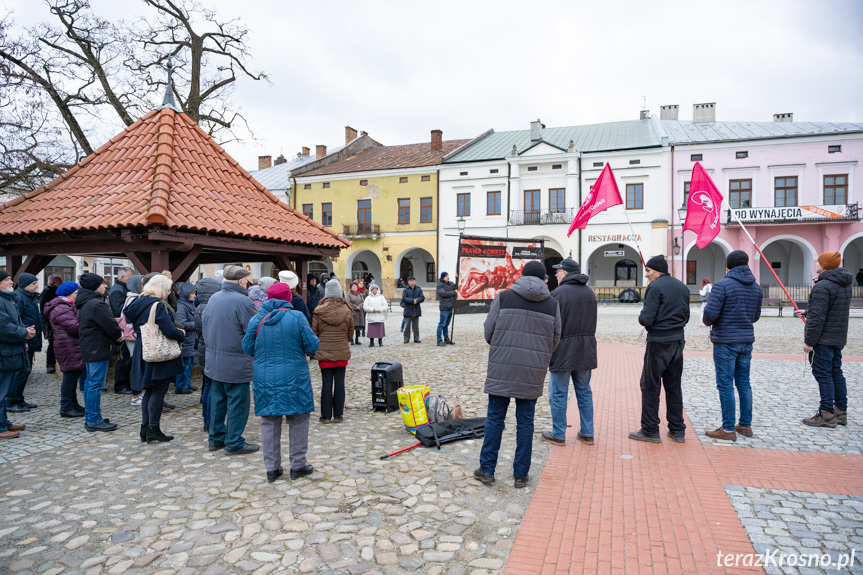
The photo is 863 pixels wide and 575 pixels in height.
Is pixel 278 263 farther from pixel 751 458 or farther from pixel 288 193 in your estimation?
pixel 288 193

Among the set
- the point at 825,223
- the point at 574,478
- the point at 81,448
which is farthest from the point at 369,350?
the point at 825,223

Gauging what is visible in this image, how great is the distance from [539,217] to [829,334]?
2864cm

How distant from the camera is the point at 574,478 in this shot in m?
4.68

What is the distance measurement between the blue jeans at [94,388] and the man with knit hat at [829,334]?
814 centimetres

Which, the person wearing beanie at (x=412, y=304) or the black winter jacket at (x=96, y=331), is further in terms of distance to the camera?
the person wearing beanie at (x=412, y=304)

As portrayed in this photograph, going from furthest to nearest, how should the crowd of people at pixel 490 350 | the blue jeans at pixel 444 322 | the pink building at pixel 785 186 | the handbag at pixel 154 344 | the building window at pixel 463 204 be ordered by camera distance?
1. the building window at pixel 463 204
2. the pink building at pixel 785 186
3. the blue jeans at pixel 444 322
4. the handbag at pixel 154 344
5. the crowd of people at pixel 490 350

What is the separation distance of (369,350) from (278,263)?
11.3 feet

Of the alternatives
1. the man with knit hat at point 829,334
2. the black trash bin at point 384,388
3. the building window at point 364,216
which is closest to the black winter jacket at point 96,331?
the black trash bin at point 384,388

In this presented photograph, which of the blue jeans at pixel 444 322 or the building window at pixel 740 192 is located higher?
the building window at pixel 740 192

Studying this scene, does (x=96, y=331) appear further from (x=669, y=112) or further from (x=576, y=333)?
(x=669, y=112)

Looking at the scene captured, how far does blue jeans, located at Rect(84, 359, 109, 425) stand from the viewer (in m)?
6.17

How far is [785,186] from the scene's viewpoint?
1201 inches

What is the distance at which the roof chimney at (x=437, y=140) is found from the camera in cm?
3922

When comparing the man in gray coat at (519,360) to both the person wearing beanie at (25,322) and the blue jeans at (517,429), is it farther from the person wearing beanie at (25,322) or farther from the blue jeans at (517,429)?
the person wearing beanie at (25,322)
